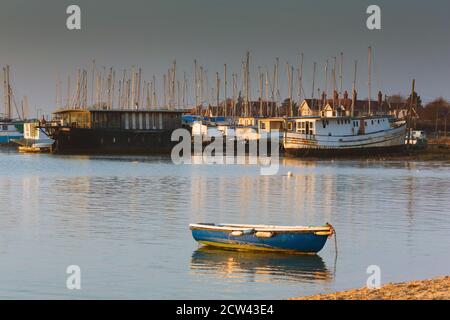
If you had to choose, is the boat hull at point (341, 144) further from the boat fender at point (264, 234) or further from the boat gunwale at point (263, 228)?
the boat fender at point (264, 234)

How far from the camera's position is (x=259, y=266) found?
81.5 feet

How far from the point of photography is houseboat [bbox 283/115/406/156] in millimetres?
103125

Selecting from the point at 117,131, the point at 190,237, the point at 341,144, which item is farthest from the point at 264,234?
the point at 117,131

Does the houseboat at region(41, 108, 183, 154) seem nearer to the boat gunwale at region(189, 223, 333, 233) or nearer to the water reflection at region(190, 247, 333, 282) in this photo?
the boat gunwale at region(189, 223, 333, 233)

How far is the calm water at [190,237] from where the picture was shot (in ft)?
74.2

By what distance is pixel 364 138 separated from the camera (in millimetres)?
104875

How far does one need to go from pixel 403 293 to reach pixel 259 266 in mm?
7026

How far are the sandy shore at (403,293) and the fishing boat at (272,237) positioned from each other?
5.66 m

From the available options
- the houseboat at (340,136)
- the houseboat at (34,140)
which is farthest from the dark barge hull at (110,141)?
the houseboat at (340,136)

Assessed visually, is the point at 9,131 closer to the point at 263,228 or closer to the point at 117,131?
the point at 117,131

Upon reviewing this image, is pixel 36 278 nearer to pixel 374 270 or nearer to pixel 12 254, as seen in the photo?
pixel 12 254
